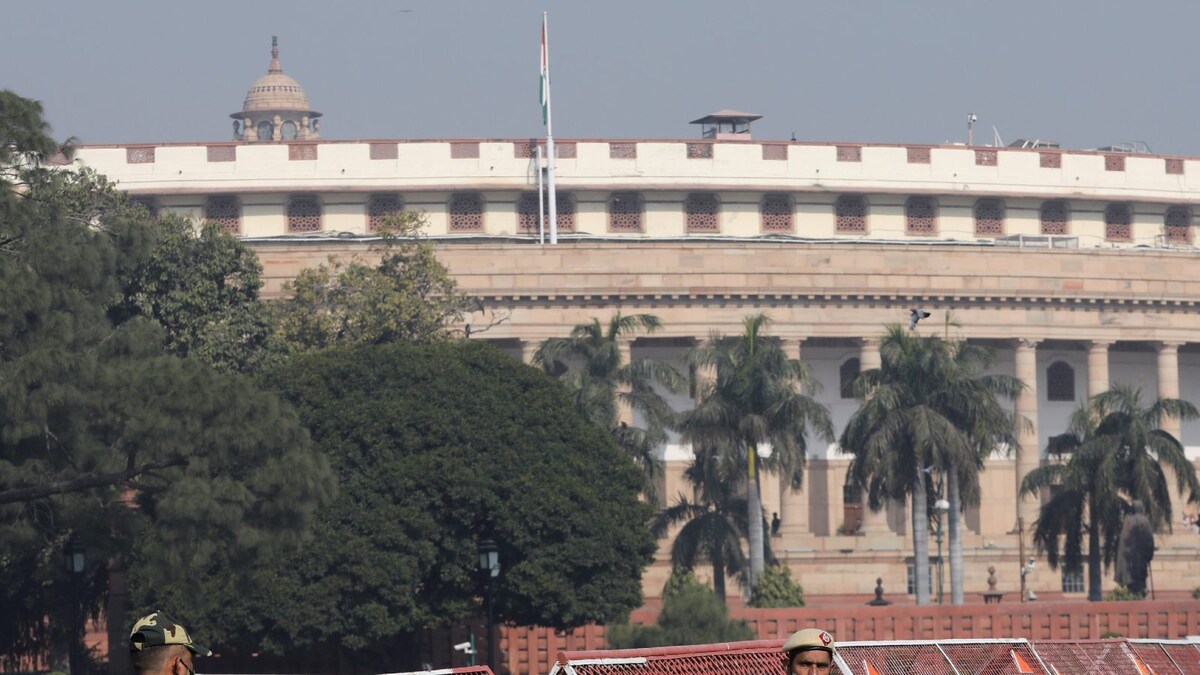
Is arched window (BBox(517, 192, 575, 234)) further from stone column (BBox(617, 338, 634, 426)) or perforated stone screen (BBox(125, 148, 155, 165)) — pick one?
perforated stone screen (BBox(125, 148, 155, 165))

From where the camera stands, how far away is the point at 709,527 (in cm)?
5953

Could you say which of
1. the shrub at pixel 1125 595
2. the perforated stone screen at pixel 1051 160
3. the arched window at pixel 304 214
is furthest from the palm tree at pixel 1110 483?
the arched window at pixel 304 214

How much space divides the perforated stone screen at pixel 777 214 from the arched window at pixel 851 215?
189 cm

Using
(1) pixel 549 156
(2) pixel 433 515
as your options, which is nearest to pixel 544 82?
(1) pixel 549 156

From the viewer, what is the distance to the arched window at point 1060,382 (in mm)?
79188

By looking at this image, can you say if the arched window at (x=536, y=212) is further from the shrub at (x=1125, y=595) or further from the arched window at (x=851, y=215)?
the shrub at (x=1125, y=595)

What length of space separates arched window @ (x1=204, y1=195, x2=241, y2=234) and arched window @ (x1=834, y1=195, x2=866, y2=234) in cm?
2091

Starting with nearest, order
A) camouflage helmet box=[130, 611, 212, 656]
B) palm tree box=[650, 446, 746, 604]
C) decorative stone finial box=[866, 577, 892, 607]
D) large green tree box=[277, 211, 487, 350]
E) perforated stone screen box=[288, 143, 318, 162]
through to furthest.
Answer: camouflage helmet box=[130, 611, 212, 656] → large green tree box=[277, 211, 487, 350] → palm tree box=[650, 446, 746, 604] → decorative stone finial box=[866, 577, 892, 607] → perforated stone screen box=[288, 143, 318, 162]

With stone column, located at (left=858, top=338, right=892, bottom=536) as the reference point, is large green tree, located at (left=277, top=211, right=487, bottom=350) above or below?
above

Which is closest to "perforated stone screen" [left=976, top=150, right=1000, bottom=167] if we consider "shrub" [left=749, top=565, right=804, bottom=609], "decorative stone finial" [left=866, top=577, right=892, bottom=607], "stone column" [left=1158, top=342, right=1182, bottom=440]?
"stone column" [left=1158, top=342, right=1182, bottom=440]

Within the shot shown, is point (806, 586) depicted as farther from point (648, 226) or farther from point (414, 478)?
point (414, 478)

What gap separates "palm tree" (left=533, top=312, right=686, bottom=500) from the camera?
59250 millimetres

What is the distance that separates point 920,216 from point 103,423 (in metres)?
51.8

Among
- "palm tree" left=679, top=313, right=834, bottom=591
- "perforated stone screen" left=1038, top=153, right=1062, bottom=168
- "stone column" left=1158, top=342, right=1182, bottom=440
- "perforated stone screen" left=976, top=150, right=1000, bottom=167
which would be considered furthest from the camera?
"perforated stone screen" left=1038, top=153, right=1062, bottom=168
